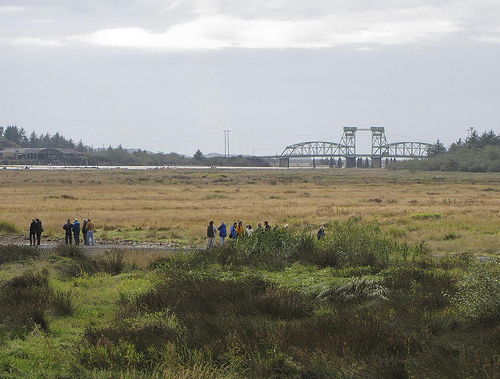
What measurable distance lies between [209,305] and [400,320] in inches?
147

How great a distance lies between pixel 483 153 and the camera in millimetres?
160625

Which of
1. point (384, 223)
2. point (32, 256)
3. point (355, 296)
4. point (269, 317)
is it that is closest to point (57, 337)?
point (269, 317)

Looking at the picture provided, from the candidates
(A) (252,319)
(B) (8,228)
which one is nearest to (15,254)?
(A) (252,319)

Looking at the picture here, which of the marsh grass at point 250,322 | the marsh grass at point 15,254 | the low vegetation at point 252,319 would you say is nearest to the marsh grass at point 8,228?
the marsh grass at point 15,254

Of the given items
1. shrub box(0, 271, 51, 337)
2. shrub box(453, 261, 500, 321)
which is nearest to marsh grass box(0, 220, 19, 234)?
shrub box(0, 271, 51, 337)

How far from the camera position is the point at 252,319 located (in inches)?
400

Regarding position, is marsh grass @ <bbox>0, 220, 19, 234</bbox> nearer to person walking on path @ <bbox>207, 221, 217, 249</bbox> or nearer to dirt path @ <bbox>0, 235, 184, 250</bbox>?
dirt path @ <bbox>0, 235, 184, 250</bbox>

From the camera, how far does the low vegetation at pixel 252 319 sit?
→ 8.09 metres

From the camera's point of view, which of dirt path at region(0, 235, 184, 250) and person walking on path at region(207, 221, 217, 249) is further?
dirt path at region(0, 235, 184, 250)

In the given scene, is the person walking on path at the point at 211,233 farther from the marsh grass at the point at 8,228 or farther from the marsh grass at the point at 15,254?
the marsh grass at the point at 8,228

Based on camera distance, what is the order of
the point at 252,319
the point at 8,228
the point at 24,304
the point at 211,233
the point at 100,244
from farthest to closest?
the point at 8,228, the point at 100,244, the point at 211,233, the point at 24,304, the point at 252,319

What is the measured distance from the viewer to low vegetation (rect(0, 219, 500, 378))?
809 centimetres

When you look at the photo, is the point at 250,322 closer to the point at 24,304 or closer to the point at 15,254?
the point at 24,304

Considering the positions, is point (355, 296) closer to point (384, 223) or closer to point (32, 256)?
point (32, 256)
